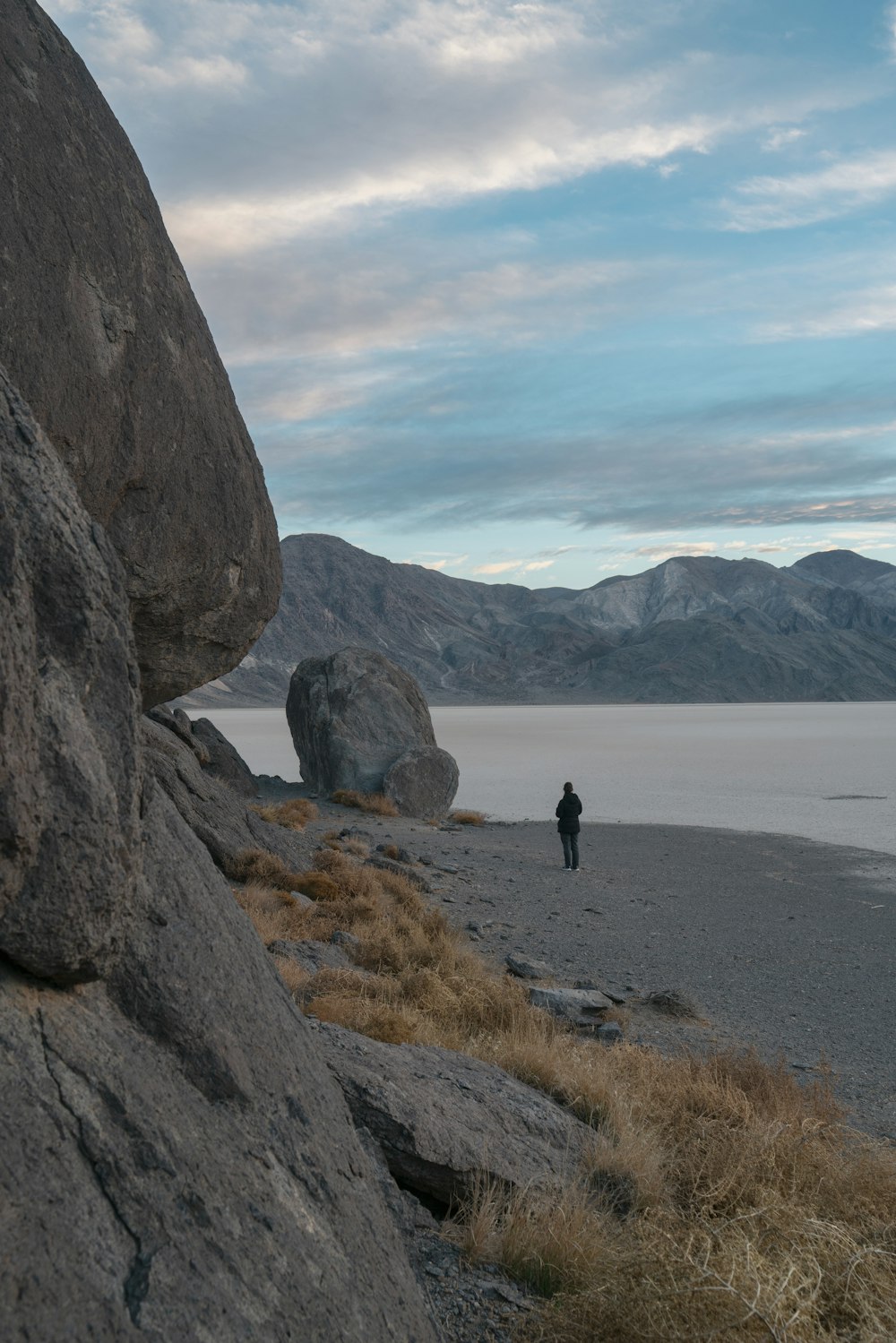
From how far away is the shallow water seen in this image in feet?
97.0

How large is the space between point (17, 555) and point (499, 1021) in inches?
273

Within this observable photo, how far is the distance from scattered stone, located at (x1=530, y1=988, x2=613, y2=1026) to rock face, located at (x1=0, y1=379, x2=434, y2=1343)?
596 cm

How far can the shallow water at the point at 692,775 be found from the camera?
97.0 feet

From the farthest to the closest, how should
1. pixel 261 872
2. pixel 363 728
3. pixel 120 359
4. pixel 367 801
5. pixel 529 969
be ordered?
pixel 363 728
pixel 367 801
pixel 261 872
pixel 529 969
pixel 120 359

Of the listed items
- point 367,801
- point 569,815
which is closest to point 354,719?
point 367,801

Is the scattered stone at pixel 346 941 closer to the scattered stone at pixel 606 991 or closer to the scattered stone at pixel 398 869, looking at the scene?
the scattered stone at pixel 606 991

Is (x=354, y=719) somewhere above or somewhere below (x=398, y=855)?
above

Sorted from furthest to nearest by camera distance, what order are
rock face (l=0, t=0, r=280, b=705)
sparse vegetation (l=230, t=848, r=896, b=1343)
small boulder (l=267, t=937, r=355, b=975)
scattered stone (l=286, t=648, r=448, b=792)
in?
scattered stone (l=286, t=648, r=448, b=792), small boulder (l=267, t=937, r=355, b=975), rock face (l=0, t=0, r=280, b=705), sparse vegetation (l=230, t=848, r=896, b=1343)

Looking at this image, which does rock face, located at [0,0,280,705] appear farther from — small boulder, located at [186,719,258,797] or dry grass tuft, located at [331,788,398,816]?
dry grass tuft, located at [331,788,398,816]

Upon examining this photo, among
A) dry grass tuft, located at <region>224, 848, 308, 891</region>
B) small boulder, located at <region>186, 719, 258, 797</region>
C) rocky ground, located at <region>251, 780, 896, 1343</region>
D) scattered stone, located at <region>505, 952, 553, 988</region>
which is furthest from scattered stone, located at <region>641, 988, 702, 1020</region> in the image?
small boulder, located at <region>186, 719, 258, 797</region>

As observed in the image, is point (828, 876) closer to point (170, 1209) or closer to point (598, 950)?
point (598, 950)

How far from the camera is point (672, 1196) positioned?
5508 millimetres

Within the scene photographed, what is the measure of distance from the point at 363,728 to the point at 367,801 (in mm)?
3165

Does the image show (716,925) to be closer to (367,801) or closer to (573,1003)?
(573,1003)
